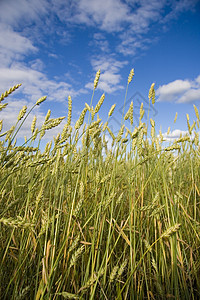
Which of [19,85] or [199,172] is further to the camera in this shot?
[199,172]

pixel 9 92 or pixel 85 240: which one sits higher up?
pixel 9 92

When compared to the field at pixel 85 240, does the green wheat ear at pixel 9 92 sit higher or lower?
higher

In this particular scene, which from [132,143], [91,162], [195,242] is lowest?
[195,242]

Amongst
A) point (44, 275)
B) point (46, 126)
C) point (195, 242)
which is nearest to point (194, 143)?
point (195, 242)

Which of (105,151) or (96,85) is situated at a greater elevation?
(96,85)

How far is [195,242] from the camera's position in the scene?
1564 millimetres

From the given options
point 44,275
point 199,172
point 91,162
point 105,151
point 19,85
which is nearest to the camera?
point 44,275

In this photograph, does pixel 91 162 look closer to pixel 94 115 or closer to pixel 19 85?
pixel 94 115

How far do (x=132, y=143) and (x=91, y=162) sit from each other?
38 centimetres

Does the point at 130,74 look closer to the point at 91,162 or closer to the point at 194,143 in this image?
the point at 91,162

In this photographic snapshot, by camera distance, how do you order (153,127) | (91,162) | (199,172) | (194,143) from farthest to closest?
(194,143) < (199,172) < (153,127) < (91,162)

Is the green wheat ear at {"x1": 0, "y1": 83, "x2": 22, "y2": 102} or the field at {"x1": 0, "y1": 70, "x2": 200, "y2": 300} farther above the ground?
the green wheat ear at {"x1": 0, "y1": 83, "x2": 22, "y2": 102}

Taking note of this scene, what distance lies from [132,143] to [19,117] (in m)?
0.74

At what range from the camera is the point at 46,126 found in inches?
44.6
